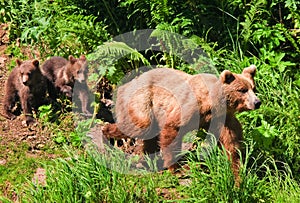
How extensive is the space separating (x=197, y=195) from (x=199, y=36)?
2745 mm

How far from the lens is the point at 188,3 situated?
8.07 meters

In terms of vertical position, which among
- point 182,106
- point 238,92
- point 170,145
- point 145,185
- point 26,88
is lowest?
point 145,185

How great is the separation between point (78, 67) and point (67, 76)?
198mm

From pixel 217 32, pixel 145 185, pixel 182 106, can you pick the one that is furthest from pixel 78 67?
pixel 145 185

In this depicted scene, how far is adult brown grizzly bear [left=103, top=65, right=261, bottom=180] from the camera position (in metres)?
6.27

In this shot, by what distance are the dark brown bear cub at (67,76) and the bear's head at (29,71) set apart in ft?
0.71

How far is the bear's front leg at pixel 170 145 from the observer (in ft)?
→ 21.0

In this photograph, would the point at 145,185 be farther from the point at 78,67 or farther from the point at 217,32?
the point at 217,32

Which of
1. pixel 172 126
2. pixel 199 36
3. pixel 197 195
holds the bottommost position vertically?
pixel 197 195

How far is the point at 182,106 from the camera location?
630 cm

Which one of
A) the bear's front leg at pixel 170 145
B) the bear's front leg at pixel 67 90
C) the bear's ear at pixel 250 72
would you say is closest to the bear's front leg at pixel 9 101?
the bear's front leg at pixel 67 90

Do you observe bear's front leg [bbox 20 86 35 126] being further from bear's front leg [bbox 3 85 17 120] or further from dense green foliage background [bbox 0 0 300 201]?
dense green foliage background [bbox 0 0 300 201]

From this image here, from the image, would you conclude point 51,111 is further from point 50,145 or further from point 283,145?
point 283,145

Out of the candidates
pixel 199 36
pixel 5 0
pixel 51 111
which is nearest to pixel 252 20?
pixel 199 36
